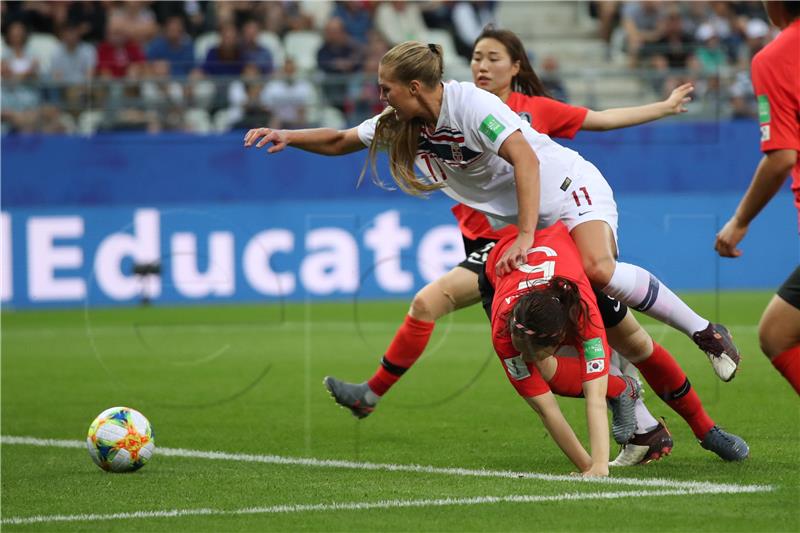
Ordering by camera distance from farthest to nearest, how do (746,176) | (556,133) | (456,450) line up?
(746,176) → (556,133) → (456,450)

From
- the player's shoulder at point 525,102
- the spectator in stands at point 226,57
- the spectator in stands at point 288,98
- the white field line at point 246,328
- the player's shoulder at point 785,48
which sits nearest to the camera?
the player's shoulder at point 785,48

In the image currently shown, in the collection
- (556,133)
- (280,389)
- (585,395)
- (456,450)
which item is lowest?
(280,389)

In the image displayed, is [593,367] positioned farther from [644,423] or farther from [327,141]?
[327,141]

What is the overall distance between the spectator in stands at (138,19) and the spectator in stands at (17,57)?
4.19 feet

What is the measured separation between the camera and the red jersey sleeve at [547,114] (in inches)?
312

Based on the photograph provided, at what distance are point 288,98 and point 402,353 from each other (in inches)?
439

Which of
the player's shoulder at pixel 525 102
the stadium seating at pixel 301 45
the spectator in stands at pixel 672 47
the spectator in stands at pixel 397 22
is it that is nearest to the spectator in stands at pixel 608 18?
the spectator in stands at pixel 672 47

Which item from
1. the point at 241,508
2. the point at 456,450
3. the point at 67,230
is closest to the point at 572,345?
the point at 456,450

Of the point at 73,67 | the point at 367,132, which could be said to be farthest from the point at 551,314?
the point at 73,67

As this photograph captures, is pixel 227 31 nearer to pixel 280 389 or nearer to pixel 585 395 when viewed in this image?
pixel 280 389

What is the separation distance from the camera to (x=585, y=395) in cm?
627

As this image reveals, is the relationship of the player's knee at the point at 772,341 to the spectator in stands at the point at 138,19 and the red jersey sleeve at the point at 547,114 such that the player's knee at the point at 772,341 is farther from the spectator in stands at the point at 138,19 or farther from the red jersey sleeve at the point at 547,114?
the spectator in stands at the point at 138,19

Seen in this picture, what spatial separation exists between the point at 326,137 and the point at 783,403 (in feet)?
12.4

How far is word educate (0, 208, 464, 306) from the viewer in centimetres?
1680
